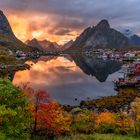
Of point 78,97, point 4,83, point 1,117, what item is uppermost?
point 4,83

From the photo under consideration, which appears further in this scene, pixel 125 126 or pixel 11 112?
pixel 125 126

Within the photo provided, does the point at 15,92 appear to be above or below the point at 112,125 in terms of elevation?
above

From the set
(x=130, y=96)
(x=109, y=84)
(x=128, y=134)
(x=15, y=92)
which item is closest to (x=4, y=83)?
(x=15, y=92)

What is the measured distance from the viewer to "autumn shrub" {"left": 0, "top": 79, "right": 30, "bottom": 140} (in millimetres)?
41375

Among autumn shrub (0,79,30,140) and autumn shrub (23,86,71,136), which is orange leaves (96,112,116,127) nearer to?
autumn shrub (23,86,71,136)

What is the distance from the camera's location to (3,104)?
43.8 meters

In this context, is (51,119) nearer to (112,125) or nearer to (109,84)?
(112,125)

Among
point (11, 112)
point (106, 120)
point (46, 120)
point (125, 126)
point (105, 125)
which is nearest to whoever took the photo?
point (11, 112)

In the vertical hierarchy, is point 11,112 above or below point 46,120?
above

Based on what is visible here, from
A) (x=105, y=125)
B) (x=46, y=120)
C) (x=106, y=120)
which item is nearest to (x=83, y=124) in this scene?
(x=105, y=125)

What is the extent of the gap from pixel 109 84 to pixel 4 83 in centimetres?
14841

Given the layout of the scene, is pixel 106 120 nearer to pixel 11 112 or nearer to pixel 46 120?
pixel 46 120

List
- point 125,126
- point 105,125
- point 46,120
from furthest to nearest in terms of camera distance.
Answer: point 105,125 < point 125,126 < point 46,120

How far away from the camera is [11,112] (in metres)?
40.6
